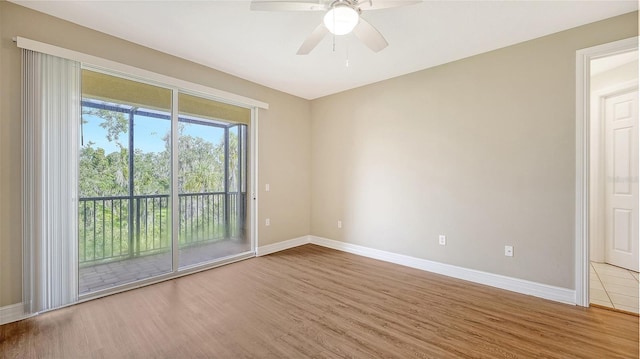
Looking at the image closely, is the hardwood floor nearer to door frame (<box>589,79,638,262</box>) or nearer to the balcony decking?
the balcony decking

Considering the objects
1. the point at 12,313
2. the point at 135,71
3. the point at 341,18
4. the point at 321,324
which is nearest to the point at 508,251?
the point at 321,324

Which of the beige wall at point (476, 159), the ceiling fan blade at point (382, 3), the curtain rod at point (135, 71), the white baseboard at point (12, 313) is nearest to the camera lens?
the ceiling fan blade at point (382, 3)

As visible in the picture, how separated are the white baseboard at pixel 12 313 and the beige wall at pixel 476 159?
3710 mm

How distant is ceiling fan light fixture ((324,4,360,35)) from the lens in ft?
5.75

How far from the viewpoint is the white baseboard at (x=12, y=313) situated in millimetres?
2176

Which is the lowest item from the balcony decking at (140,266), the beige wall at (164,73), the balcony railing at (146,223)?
the balcony decking at (140,266)

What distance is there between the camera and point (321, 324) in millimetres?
2225

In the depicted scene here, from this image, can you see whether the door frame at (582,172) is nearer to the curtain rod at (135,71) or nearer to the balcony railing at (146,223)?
the curtain rod at (135,71)

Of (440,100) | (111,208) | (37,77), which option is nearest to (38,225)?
(111,208)

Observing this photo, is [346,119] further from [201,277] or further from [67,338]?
[67,338]

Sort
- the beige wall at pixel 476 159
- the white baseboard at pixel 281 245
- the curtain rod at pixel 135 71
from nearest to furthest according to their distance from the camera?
the curtain rod at pixel 135 71
the beige wall at pixel 476 159
the white baseboard at pixel 281 245

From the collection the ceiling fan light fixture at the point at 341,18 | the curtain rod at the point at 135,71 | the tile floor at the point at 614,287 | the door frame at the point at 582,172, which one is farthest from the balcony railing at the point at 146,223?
the tile floor at the point at 614,287

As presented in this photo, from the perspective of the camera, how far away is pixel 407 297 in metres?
2.71

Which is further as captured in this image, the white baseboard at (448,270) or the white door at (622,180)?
the white door at (622,180)
